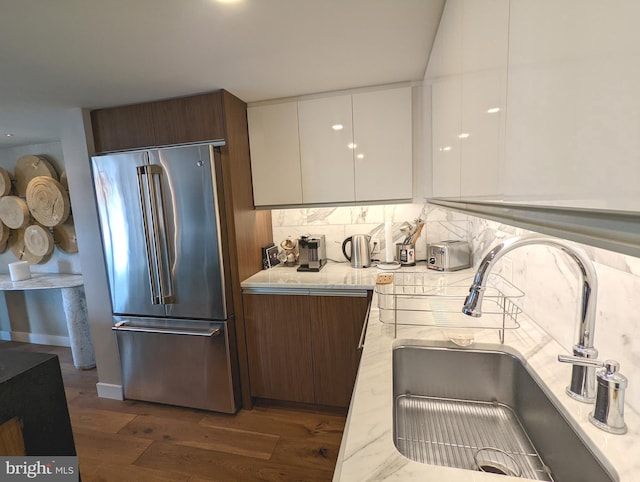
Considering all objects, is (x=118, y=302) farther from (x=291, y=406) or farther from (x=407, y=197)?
(x=407, y=197)

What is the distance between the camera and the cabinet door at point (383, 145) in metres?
1.92

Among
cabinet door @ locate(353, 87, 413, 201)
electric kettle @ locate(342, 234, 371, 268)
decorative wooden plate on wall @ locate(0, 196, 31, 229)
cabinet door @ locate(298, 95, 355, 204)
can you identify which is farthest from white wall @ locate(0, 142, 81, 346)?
cabinet door @ locate(353, 87, 413, 201)

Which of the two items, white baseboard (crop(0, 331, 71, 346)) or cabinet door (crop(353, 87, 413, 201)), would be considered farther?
white baseboard (crop(0, 331, 71, 346))

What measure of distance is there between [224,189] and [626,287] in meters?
1.87

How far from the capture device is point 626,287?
2.27 feet

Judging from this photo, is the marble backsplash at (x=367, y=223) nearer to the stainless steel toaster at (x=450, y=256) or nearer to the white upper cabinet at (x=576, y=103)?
the stainless steel toaster at (x=450, y=256)

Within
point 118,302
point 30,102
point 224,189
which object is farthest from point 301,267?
point 30,102

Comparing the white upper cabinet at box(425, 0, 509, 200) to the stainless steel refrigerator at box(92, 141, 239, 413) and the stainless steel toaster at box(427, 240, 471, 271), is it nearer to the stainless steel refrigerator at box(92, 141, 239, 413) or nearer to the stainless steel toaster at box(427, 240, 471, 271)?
the stainless steel toaster at box(427, 240, 471, 271)

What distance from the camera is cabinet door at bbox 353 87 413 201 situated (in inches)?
75.7

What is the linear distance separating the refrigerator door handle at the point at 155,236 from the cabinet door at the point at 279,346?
1.86 ft

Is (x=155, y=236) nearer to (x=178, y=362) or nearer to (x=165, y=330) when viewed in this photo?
(x=165, y=330)

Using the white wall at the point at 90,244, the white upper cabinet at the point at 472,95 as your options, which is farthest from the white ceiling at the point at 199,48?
the white upper cabinet at the point at 472,95

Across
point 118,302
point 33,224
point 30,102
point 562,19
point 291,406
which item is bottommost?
point 291,406

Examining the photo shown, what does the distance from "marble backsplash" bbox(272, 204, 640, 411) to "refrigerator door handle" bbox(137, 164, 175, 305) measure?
4.79ft
